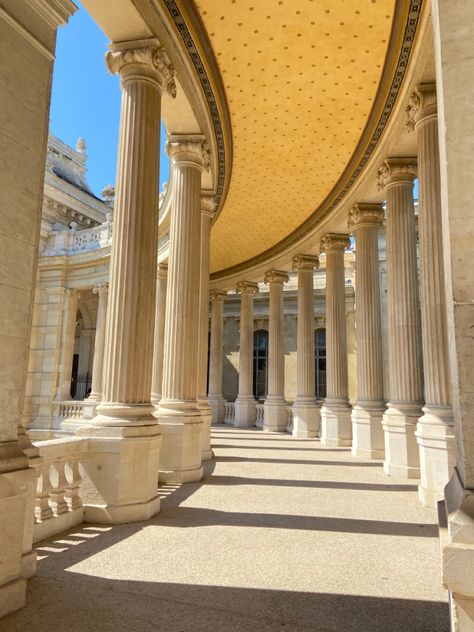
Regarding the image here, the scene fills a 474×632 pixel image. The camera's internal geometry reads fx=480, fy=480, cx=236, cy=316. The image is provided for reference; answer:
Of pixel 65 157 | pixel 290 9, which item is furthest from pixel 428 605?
pixel 65 157

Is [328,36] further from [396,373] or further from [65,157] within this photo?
[65,157]

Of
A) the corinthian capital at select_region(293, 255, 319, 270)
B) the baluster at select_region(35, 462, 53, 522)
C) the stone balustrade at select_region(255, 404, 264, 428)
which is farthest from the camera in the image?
the stone balustrade at select_region(255, 404, 264, 428)

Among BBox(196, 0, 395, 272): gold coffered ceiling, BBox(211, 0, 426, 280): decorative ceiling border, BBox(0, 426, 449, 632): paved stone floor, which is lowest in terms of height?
BBox(0, 426, 449, 632): paved stone floor

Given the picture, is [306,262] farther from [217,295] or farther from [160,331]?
[217,295]

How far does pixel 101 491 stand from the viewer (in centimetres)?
973

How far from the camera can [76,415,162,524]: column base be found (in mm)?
9688

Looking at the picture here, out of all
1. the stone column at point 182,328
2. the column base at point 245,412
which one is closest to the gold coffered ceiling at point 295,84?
the stone column at point 182,328

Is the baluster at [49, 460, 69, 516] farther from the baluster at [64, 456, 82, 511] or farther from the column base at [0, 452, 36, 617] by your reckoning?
the column base at [0, 452, 36, 617]

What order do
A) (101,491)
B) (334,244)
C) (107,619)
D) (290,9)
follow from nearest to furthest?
(107,619), (101,491), (290,9), (334,244)

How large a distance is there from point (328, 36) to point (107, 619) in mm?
14650

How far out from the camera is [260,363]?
46.4m

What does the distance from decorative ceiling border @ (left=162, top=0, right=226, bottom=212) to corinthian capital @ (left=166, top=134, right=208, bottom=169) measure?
1.17 meters

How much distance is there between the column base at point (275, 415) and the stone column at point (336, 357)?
7.07m

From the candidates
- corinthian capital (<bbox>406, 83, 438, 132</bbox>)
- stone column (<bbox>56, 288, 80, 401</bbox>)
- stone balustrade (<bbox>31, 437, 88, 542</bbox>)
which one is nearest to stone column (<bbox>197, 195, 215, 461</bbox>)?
corinthian capital (<bbox>406, 83, 438, 132</bbox>)
